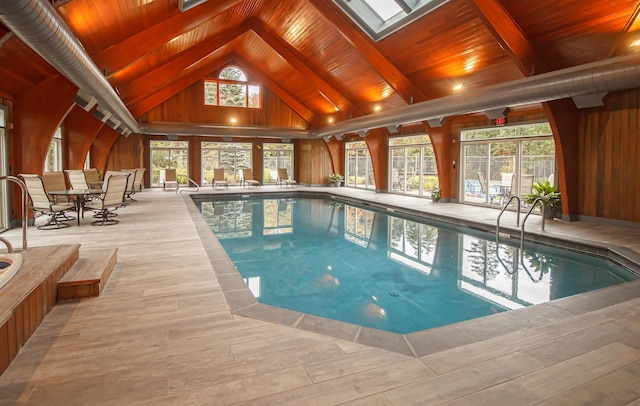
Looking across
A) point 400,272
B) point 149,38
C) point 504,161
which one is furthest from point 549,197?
point 149,38

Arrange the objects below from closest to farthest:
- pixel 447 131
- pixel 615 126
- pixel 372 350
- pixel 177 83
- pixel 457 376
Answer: pixel 457 376
pixel 372 350
pixel 615 126
pixel 447 131
pixel 177 83

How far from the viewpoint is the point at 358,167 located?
1614 cm

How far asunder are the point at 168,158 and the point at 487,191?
1225 centimetres

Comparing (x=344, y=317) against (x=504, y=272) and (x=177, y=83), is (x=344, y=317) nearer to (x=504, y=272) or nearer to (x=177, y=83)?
(x=504, y=272)

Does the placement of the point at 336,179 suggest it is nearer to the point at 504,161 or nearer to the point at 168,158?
the point at 168,158

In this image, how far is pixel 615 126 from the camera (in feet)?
22.4

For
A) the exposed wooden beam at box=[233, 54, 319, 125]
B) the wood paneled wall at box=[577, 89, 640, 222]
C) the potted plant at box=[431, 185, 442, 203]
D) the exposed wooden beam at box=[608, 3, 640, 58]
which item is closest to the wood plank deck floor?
the wood paneled wall at box=[577, 89, 640, 222]

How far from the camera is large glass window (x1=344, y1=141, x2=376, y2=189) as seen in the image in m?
15.5

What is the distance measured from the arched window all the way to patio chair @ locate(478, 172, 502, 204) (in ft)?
32.5

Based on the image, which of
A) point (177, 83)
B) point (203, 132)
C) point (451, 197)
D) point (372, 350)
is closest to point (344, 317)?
point (372, 350)

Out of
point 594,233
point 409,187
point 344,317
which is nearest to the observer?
point 344,317

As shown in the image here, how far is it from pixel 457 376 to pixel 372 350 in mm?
495

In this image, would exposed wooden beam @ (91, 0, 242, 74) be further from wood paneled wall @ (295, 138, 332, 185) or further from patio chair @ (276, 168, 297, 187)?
wood paneled wall @ (295, 138, 332, 185)

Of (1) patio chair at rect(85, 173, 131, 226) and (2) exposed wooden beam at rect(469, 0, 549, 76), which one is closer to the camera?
(2) exposed wooden beam at rect(469, 0, 549, 76)
